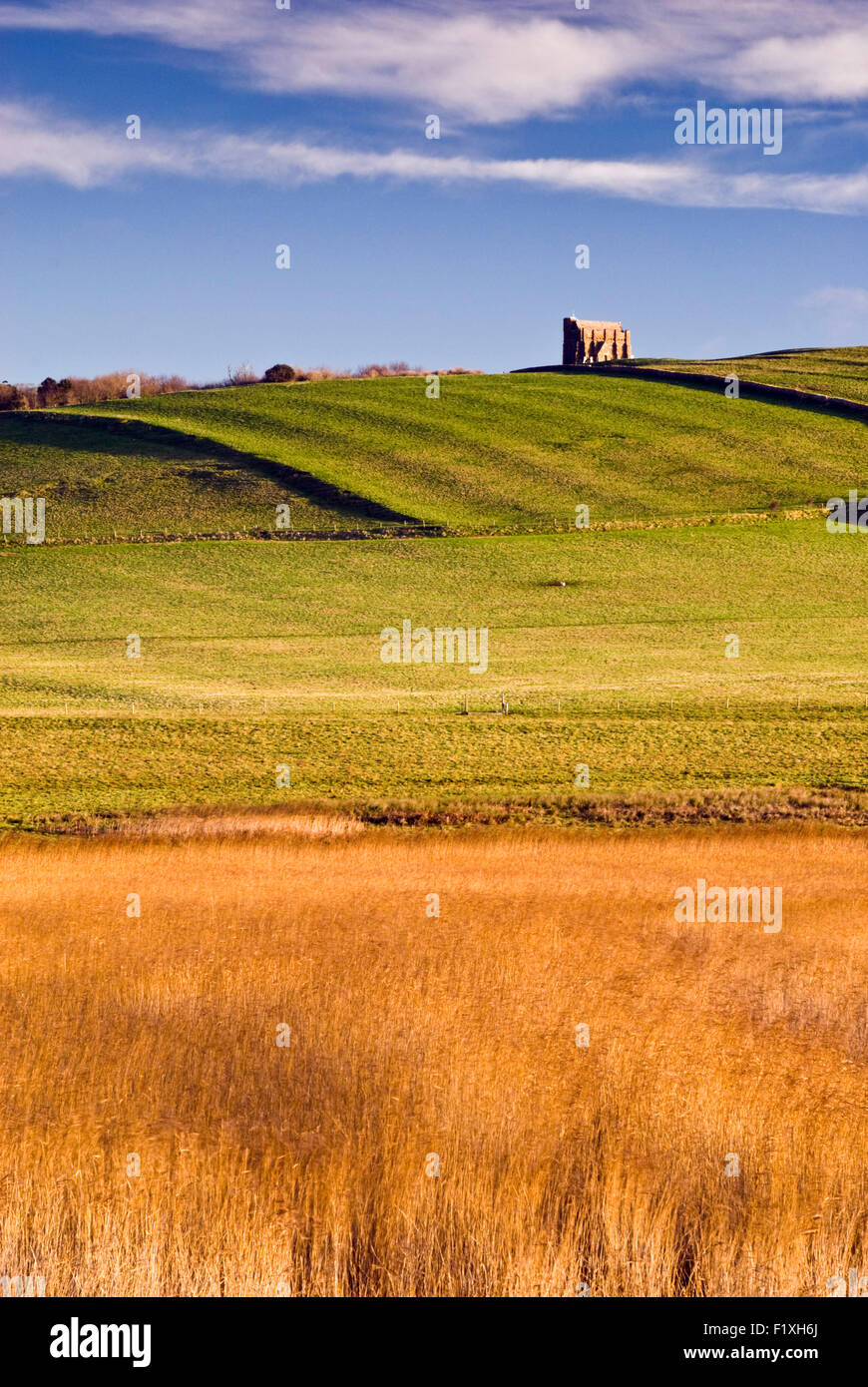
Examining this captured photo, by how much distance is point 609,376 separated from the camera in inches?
4798

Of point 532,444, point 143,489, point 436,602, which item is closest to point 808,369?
point 532,444

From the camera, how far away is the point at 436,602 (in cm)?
5809

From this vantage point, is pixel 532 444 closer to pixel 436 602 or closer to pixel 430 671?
pixel 436 602

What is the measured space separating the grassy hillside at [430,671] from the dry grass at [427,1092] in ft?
31.1

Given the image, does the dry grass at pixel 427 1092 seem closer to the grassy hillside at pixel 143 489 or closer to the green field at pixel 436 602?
the green field at pixel 436 602

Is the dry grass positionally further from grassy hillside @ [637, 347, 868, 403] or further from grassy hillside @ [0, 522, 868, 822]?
grassy hillside @ [637, 347, 868, 403]

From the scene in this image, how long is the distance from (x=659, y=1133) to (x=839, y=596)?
51.8m

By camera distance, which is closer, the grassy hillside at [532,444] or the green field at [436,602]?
the green field at [436,602]

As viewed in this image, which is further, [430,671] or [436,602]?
[436,602]

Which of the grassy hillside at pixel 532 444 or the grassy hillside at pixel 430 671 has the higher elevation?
the grassy hillside at pixel 532 444

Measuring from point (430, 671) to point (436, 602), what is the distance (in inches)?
437

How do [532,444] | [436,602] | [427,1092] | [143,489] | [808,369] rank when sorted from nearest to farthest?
[427,1092]
[436,602]
[143,489]
[532,444]
[808,369]

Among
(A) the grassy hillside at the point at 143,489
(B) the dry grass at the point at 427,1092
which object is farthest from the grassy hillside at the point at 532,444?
(B) the dry grass at the point at 427,1092

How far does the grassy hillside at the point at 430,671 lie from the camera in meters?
30.4
